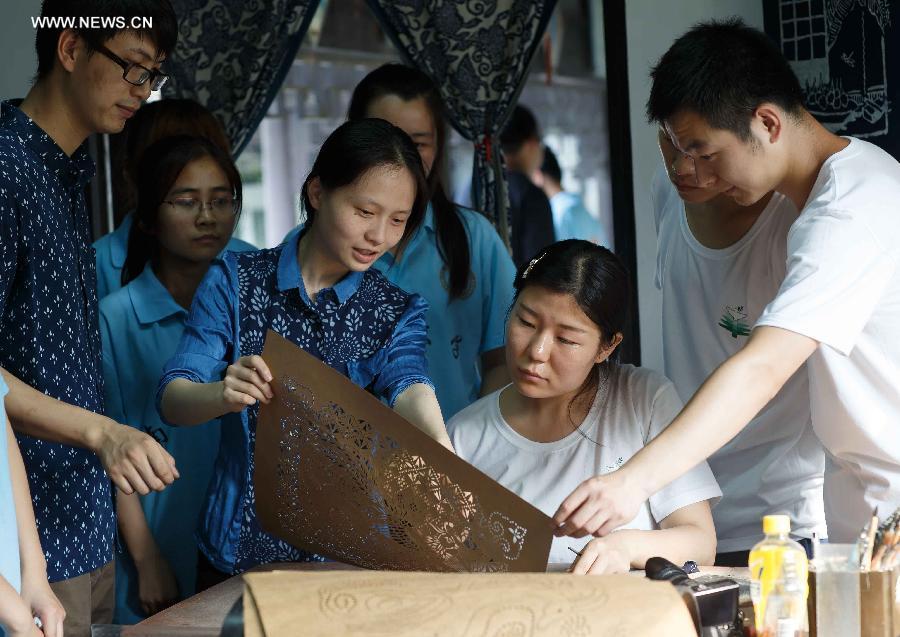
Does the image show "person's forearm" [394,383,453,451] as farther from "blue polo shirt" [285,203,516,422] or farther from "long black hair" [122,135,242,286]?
"long black hair" [122,135,242,286]

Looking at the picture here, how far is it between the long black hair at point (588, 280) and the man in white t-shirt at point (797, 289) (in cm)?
26

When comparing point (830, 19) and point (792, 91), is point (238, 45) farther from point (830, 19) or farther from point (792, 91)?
point (792, 91)

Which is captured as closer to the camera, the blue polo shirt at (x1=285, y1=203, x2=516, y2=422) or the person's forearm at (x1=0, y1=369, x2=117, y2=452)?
the person's forearm at (x1=0, y1=369, x2=117, y2=452)

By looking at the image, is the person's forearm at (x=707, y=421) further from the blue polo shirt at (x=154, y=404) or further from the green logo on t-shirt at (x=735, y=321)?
the blue polo shirt at (x=154, y=404)

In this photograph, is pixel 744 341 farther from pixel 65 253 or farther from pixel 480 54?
pixel 480 54

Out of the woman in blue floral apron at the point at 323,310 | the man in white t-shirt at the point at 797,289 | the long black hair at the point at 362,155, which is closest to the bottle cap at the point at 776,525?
the man in white t-shirt at the point at 797,289

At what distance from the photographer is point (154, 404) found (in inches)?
93.0

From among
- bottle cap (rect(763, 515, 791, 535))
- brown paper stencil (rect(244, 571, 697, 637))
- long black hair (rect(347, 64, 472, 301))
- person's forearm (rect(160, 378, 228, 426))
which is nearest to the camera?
brown paper stencil (rect(244, 571, 697, 637))

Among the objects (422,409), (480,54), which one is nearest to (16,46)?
(480,54)

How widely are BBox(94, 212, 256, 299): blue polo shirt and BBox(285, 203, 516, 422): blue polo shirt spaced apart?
1.29 feet

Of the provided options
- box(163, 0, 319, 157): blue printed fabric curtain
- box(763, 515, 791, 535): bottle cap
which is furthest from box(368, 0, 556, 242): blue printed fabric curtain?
box(763, 515, 791, 535): bottle cap

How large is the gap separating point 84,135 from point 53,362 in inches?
15.5

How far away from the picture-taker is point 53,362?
1.80 meters

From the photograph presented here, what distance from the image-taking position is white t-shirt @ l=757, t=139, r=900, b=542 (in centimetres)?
156
